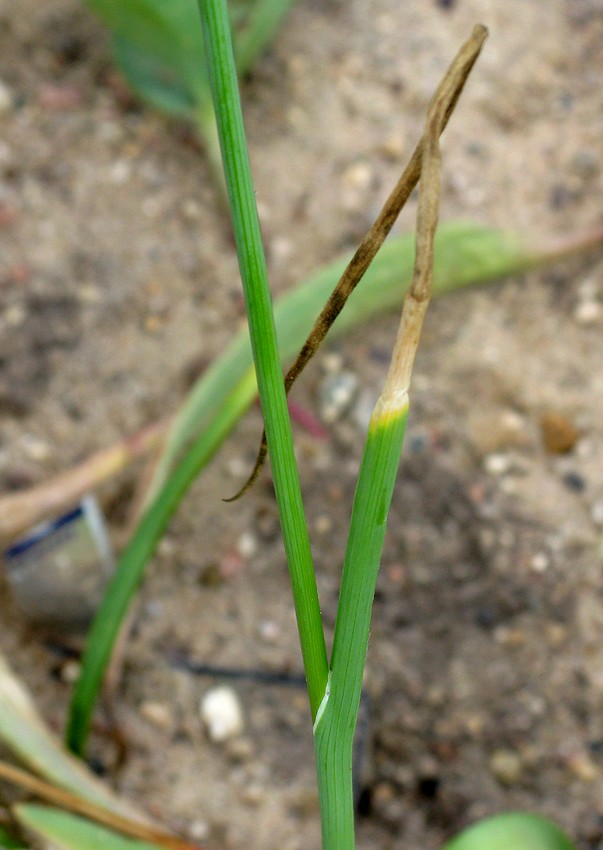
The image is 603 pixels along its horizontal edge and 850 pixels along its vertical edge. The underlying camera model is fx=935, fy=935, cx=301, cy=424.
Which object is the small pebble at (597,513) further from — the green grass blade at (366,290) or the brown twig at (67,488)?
the brown twig at (67,488)

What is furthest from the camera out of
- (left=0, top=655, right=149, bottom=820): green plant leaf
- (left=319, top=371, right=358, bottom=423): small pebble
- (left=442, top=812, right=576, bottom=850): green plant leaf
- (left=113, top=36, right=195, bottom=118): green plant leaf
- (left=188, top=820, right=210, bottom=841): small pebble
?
(left=113, top=36, right=195, bottom=118): green plant leaf

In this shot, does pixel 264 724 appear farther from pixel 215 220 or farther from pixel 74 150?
pixel 74 150

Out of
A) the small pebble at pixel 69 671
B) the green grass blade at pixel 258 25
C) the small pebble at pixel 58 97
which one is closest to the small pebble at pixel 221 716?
the small pebble at pixel 69 671

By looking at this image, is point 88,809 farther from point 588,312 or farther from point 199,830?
point 588,312

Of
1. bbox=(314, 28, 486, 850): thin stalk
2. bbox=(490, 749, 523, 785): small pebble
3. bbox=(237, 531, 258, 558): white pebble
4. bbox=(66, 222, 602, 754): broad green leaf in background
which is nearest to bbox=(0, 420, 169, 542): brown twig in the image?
bbox=(66, 222, 602, 754): broad green leaf in background

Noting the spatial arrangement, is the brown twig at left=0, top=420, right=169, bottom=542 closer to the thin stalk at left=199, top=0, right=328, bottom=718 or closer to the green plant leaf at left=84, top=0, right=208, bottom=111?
the green plant leaf at left=84, top=0, right=208, bottom=111

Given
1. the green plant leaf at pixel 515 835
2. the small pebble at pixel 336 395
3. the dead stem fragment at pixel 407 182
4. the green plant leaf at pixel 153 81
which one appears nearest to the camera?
the dead stem fragment at pixel 407 182

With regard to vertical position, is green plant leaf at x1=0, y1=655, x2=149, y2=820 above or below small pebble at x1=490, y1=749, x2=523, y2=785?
above

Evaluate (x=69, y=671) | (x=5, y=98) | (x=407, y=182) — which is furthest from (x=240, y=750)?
(x=5, y=98)
